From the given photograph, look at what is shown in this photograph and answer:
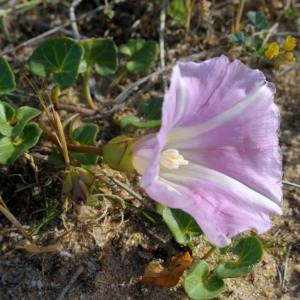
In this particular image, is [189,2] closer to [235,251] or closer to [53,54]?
[53,54]

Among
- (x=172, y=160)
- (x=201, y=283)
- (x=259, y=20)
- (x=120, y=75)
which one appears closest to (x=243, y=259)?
(x=201, y=283)

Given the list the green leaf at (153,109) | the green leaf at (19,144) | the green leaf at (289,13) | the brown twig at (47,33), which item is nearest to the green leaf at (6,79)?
the green leaf at (19,144)

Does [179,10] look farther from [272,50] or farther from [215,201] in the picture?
[215,201]

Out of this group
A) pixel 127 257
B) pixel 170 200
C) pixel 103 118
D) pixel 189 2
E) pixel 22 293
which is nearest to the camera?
pixel 170 200

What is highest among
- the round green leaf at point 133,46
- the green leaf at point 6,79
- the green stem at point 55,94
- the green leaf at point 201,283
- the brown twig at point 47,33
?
the green leaf at point 6,79

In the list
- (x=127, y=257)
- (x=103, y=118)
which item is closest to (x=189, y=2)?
(x=103, y=118)

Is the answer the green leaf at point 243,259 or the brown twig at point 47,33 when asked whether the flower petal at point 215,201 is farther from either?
the brown twig at point 47,33

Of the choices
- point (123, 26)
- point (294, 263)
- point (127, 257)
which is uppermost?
point (123, 26)
